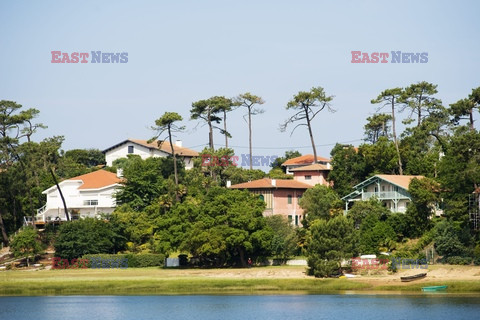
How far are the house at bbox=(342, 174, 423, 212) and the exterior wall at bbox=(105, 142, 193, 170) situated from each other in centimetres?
3741

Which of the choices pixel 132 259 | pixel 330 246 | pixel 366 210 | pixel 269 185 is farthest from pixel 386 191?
pixel 132 259

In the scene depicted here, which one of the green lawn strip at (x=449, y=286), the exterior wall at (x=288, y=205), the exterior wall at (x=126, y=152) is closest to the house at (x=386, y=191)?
the exterior wall at (x=288, y=205)

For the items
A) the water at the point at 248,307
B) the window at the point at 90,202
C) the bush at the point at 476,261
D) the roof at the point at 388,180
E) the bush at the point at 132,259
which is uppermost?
the roof at the point at 388,180

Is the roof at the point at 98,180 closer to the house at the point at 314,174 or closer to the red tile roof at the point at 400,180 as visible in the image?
the house at the point at 314,174

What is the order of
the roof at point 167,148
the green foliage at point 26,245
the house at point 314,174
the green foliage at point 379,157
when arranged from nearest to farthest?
1. the green foliage at point 26,245
2. the green foliage at point 379,157
3. the house at point 314,174
4. the roof at point 167,148

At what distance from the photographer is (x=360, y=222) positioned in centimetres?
8206

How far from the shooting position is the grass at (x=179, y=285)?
218ft

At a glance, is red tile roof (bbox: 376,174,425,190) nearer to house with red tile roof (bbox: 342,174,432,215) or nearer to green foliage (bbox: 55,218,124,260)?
house with red tile roof (bbox: 342,174,432,215)

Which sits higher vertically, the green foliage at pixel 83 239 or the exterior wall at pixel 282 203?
the exterior wall at pixel 282 203

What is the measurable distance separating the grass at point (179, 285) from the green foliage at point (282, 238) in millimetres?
4605

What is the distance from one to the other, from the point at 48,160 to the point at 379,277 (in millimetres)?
64053

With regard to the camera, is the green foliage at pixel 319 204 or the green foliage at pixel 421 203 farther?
the green foliage at pixel 319 204

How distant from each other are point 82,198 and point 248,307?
46.7 metres

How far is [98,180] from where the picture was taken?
339 ft
